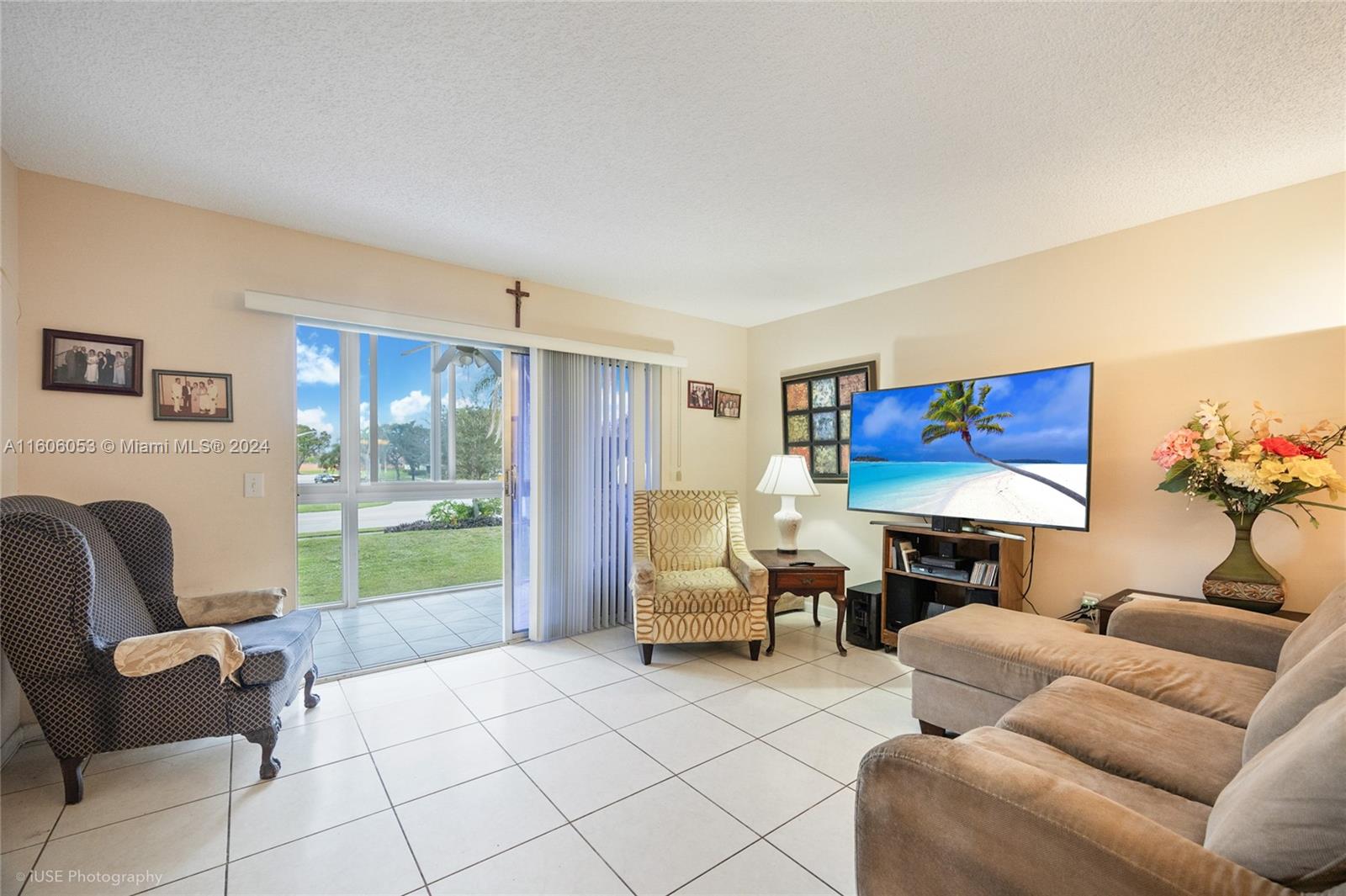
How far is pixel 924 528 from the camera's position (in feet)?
11.0

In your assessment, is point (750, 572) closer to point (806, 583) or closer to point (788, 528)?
point (806, 583)

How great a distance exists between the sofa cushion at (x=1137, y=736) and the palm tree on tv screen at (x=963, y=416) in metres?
1.55

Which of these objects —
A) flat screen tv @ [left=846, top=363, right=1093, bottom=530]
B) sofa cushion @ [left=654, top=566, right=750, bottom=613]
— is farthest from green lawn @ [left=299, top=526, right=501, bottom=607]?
flat screen tv @ [left=846, top=363, right=1093, bottom=530]

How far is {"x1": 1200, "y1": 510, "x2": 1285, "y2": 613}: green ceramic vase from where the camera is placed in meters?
2.25

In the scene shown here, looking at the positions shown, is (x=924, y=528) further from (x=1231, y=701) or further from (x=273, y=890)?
(x=273, y=890)

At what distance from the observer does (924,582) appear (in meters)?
3.45

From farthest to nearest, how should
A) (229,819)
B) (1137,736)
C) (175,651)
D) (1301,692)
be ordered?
(175,651) → (229,819) → (1137,736) → (1301,692)

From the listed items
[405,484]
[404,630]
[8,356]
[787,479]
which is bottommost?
[404,630]

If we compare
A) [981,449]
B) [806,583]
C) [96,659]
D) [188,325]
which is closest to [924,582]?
[806,583]

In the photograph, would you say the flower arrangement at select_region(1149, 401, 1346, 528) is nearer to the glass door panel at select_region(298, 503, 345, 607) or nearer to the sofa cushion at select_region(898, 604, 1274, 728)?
the sofa cushion at select_region(898, 604, 1274, 728)

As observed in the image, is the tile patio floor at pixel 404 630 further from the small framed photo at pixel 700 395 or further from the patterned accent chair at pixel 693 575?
the small framed photo at pixel 700 395

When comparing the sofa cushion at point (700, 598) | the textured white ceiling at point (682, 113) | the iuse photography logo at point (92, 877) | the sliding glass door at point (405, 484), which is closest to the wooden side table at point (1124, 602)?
the sofa cushion at point (700, 598)

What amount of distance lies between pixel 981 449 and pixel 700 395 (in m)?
2.21

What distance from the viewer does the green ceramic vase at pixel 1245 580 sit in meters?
2.25
